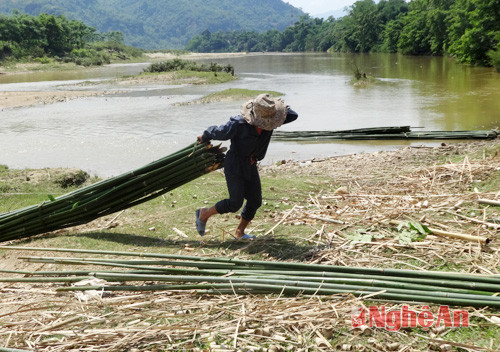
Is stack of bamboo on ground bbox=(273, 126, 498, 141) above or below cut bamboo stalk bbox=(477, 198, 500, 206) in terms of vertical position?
below

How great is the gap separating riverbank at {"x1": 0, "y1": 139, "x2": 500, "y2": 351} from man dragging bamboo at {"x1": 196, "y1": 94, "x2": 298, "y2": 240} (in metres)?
0.43

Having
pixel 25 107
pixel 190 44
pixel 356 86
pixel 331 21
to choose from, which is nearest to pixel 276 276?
pixel 25 107

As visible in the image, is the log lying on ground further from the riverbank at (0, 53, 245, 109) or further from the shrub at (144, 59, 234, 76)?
the shrub at (144, 59, 234, 76)

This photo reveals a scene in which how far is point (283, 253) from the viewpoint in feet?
15.0

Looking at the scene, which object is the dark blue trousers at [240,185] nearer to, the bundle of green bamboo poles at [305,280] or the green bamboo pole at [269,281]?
the bundle of green bamboo poles at [305,280]

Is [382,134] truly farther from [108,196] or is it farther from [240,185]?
[108,196]

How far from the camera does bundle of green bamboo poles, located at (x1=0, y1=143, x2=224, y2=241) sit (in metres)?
5.39

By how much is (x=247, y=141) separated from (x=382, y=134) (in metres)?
8.41

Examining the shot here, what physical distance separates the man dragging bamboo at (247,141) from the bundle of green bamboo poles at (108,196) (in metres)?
0.50

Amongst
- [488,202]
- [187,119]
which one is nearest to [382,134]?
[488,202]

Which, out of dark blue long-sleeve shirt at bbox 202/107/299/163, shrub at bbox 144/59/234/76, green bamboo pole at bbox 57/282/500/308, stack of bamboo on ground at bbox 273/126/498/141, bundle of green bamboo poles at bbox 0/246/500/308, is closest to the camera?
green bamboo pole at bbox 57/282/500/308

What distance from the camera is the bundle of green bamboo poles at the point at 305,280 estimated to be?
327 centimetres
